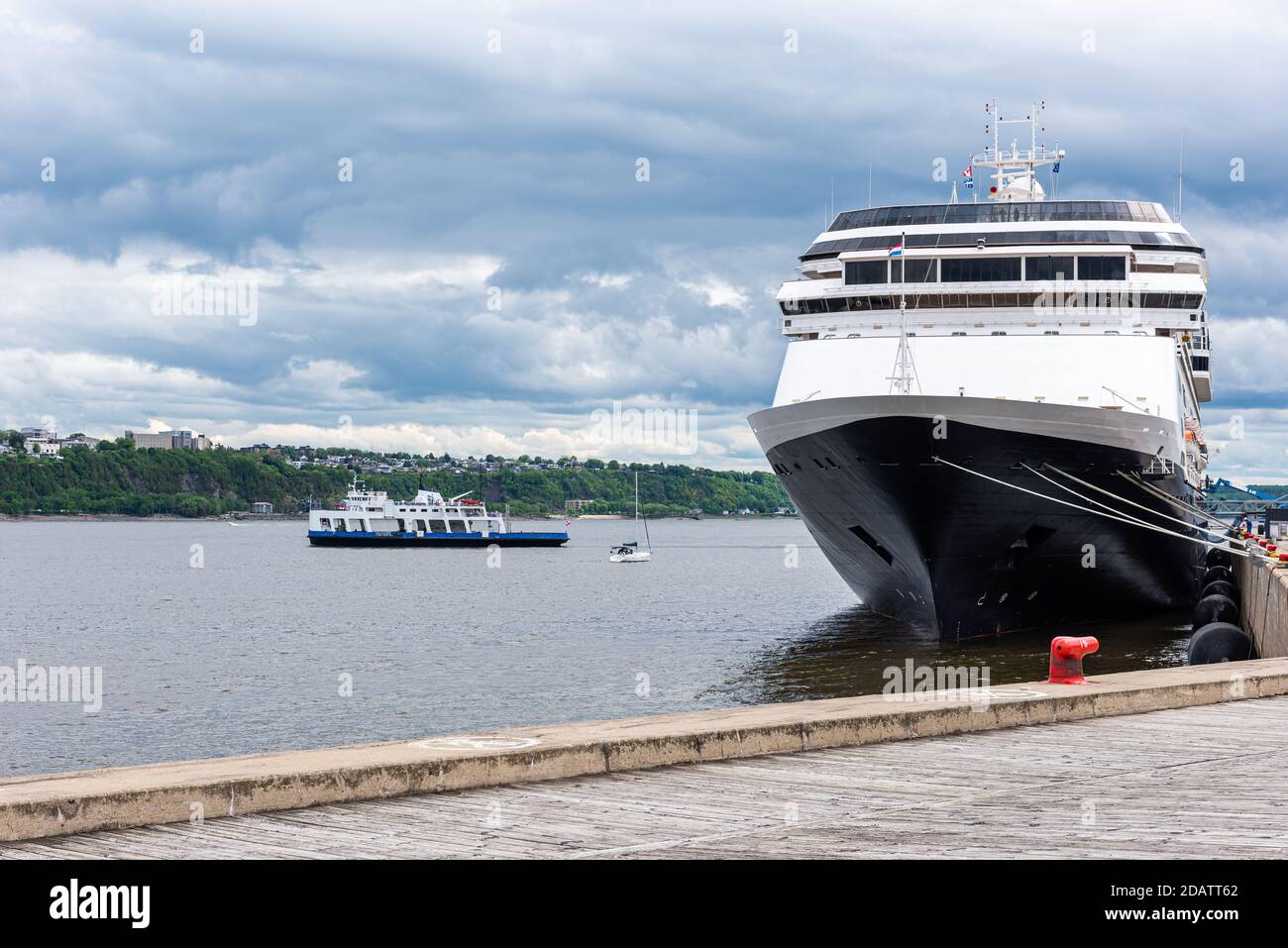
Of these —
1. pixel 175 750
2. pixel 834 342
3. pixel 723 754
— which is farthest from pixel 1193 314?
pixel 723 754

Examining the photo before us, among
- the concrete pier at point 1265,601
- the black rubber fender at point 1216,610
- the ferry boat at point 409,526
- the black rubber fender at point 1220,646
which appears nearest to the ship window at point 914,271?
the concrete pier at point 1265,601

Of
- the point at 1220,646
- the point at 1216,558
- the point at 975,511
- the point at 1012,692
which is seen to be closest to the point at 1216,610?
the point at 975,511

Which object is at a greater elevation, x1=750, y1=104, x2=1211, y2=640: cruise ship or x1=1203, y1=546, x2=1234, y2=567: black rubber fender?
x1=750, y1=104, x2=1211, y2=640: cruise ship

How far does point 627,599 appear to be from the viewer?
6900 centimetres

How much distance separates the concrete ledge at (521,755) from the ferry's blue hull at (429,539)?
134 meters

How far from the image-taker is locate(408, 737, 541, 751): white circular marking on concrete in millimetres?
9375

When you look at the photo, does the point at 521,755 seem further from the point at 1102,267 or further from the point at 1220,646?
the point at 1102,267

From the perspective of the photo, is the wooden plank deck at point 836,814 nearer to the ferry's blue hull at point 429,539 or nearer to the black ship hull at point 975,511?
the black ship hull at point 975,511

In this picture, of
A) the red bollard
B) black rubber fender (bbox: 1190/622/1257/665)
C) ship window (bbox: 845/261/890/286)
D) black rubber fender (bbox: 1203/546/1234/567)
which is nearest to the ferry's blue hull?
black rubber fender (bbox: 1203/546/1234/567)

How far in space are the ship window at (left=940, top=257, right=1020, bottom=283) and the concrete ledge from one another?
2485 centimetres

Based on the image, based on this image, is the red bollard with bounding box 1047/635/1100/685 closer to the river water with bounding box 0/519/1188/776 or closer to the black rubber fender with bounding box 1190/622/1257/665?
the black rubber fender with bounding box 1190/622/1257/665

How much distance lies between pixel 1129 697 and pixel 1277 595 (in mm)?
13143

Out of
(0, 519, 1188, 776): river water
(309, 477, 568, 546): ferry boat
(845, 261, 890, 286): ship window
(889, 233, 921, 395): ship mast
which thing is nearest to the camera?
(0, 519, 1188, 776): river water
